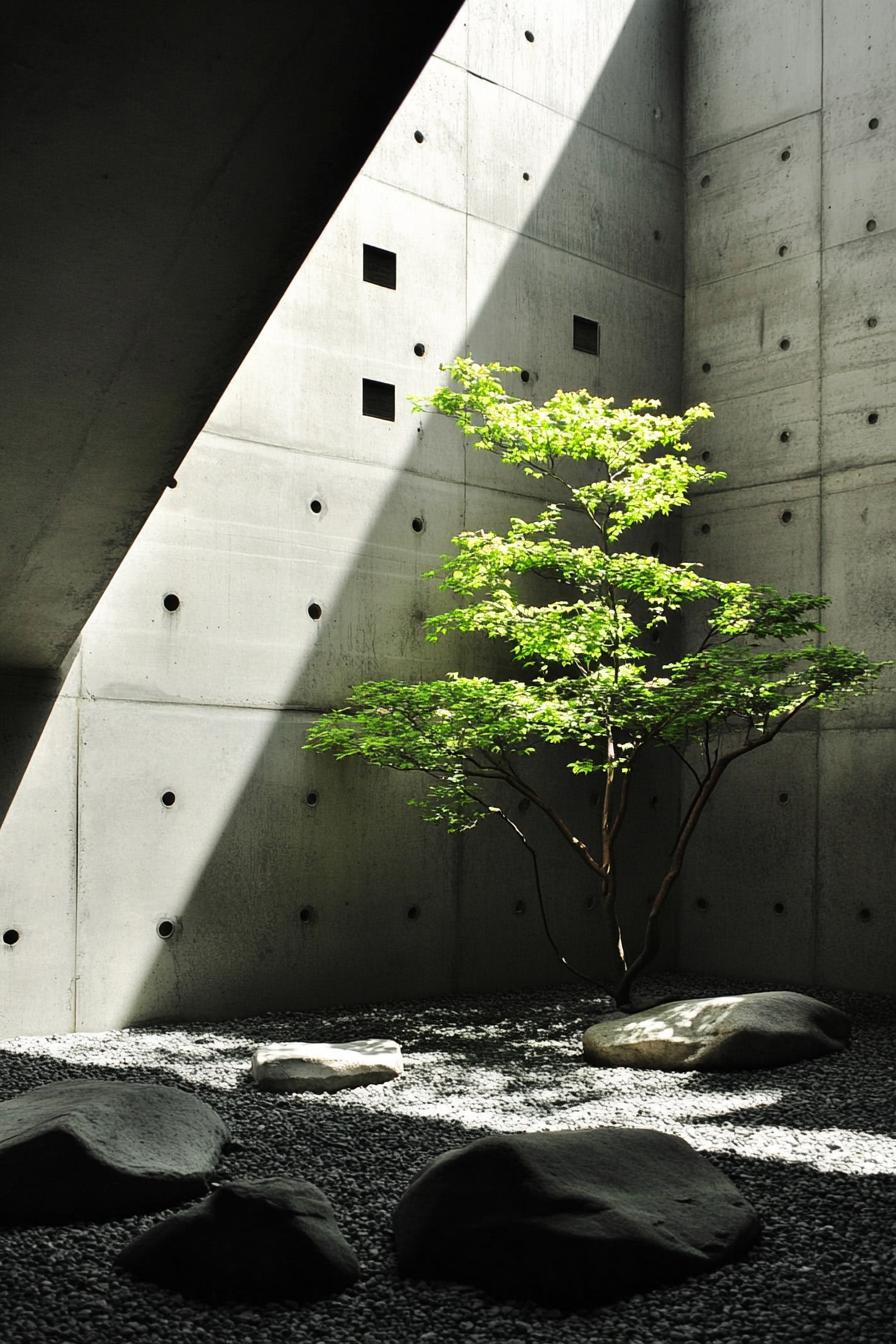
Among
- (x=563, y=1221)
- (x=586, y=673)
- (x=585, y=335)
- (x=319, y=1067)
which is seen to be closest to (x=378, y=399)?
(x=585, y=335)

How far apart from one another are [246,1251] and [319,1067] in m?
2.39

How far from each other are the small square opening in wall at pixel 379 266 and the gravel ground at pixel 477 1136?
4.67 meters

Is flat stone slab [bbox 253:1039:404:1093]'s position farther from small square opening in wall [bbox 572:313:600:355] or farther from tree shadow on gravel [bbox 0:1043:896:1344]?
small square opening in wall [bbox 572:313:600:355]

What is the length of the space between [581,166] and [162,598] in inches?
192

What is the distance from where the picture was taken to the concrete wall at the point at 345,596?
22.9 feet

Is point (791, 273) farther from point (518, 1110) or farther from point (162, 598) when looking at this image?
point (518, 1110)

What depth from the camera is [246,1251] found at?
10.8ft

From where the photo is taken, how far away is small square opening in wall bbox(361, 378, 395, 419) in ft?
27.3

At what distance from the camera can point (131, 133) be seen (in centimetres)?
344

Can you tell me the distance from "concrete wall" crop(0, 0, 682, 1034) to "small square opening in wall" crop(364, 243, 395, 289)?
3.1 inches

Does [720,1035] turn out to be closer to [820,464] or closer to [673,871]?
[673,871]

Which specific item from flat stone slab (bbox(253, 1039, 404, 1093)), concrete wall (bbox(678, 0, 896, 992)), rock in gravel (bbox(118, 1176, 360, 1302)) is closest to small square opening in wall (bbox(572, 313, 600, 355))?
concrete wall (bbox(678, 0, 896, 992))

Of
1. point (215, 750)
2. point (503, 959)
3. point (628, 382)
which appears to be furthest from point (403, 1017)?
point (628, 382)

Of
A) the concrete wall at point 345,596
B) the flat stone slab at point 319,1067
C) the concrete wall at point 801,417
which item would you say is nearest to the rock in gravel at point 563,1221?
the flat stone slab at point 319,1067
